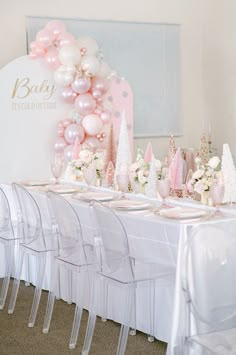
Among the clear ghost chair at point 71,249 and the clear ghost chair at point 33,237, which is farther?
the clear ghost chair at point 33,237

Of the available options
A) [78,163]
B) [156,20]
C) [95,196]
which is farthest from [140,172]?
[156,20]

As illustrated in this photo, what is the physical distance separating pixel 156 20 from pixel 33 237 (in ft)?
14.7

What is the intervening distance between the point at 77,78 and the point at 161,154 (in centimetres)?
249

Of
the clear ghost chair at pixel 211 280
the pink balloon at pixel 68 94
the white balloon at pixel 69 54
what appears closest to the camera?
the clear ghost chair at pixel 211 280

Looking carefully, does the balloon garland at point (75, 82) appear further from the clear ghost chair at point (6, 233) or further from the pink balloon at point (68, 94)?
the clear ghost chair at point (6, 233)

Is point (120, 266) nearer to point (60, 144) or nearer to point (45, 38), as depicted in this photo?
point (60, 144)

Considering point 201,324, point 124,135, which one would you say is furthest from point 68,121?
point 201,324

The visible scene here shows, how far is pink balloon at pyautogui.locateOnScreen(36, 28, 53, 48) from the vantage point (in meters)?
6.62

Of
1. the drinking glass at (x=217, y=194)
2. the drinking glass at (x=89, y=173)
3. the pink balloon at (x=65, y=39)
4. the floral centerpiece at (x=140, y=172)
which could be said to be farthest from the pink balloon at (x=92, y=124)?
the drinking glass at (x=217, y=194)

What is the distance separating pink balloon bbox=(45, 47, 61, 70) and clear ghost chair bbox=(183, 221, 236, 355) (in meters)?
Answer: 3.48

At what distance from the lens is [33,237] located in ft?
16.2

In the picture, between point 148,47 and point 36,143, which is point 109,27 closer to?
point 148,47

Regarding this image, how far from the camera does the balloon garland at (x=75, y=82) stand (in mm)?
6547

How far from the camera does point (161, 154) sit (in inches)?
346
